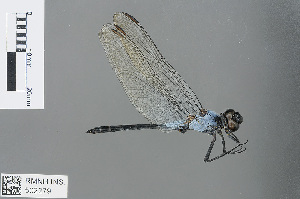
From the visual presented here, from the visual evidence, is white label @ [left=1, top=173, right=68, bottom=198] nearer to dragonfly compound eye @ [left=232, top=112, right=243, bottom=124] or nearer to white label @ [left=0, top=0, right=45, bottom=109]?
white label @ [left=0, top=0, right=45, bottom=109]

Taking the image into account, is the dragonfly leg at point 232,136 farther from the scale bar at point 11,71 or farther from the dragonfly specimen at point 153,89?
the scale bar at point 11,71

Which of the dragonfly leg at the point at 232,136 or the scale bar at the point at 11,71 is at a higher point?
the scale bar at the point at 11,71

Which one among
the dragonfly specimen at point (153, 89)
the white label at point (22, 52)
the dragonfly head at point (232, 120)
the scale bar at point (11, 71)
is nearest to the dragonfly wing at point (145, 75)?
the dragonfly specimen at point (153, 89)

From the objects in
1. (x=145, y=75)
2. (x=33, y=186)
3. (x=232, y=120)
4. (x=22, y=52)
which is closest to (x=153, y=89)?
(x=145, y=75)

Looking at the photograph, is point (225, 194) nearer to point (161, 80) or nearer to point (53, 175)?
point (161, 80)

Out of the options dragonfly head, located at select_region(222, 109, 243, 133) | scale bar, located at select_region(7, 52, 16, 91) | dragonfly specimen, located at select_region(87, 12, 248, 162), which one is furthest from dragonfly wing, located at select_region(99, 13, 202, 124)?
scale bar, located at select_region(7, 52, 16, 91)

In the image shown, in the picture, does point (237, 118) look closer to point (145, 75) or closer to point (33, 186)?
point (145, 75)
